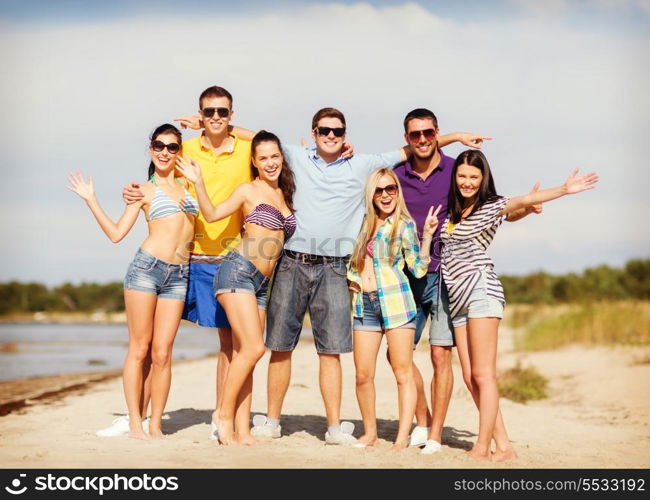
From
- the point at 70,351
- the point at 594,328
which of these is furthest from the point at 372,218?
the point at 70,351

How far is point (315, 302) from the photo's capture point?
6418 mm

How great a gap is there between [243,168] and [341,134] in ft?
2.91

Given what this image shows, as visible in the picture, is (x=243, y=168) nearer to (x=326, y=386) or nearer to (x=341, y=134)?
(x=341, y=134)

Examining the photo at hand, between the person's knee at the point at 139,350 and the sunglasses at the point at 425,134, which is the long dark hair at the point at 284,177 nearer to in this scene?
the sunglasses at the point at 425,134

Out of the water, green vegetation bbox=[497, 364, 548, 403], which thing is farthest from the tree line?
green vegetation bbox=[497, 364, 548, 403]

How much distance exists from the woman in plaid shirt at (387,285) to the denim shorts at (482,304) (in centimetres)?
46

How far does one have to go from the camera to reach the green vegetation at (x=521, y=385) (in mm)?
11391

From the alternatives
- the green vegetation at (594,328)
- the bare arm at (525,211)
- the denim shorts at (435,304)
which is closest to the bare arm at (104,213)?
the denim shorts at (435,304)

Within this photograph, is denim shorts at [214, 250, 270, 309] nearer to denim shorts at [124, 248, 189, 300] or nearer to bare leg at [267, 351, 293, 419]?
denim shorts at [124, 248, 189, 300]

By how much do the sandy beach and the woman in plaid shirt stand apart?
0.54 m

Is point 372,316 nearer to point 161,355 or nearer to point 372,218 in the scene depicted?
point 372,218

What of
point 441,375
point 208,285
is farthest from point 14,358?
point 441,375

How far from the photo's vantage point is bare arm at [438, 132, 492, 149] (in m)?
6.67

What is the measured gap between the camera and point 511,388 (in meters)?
11.6
